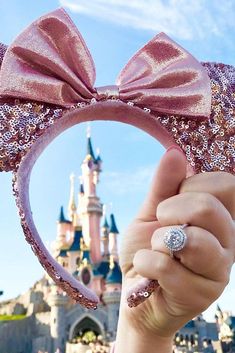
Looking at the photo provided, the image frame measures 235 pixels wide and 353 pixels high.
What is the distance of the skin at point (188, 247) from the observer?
43.2 inches

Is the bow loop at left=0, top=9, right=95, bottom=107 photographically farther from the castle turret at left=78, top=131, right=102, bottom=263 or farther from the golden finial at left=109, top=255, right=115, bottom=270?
the castle turret at left=78, top=131, right=102, bottom=263

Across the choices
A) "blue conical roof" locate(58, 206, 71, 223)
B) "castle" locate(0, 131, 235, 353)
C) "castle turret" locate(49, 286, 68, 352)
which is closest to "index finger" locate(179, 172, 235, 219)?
"castle" locate(0, 131, 235, 353)

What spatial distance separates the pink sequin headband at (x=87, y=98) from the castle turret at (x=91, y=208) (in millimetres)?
24946

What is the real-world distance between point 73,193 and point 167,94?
96.0ft

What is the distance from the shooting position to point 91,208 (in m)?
27.1

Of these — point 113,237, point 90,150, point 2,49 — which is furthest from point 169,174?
point 90,150

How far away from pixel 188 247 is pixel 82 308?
23.3 m

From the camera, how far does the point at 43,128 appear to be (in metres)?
1.60

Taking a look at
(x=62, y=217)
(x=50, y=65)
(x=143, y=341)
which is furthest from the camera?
(x=62, y=217)

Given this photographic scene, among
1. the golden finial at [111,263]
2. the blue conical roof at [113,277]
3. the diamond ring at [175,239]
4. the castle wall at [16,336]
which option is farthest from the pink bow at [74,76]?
the golden finial at [111,263]

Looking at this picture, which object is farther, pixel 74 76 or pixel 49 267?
pixel 74 76

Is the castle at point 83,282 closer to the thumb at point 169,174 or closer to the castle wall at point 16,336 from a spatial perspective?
the castle wall at point 16,336

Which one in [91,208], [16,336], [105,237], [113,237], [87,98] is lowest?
[87,98]

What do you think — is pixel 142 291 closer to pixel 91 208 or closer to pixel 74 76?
pixel 74 76
